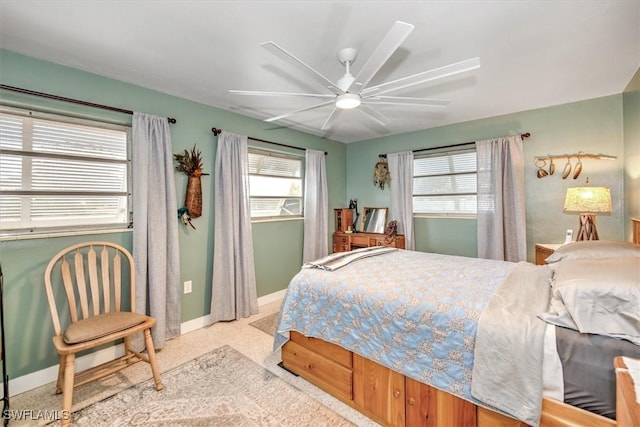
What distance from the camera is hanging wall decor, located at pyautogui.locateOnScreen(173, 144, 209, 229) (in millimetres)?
2908

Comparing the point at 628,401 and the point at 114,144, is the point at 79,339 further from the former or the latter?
the point at 628,401

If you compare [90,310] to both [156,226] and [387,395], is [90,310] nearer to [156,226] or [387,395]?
[156,226]

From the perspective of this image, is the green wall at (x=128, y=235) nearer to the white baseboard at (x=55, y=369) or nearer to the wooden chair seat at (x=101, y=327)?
the white baseboard at (x=55, y=369)

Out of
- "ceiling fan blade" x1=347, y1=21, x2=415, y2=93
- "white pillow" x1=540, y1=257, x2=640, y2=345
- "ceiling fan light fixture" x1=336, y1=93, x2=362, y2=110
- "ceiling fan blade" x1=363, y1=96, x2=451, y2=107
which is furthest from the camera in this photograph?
"ceiling fan blade" x1=363, y1=96, x2=451, y2=107

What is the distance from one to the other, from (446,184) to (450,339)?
3.06 meters

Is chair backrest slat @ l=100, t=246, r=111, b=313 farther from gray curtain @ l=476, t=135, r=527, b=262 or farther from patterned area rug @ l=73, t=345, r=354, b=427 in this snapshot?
gray curtain @ l=476, t=135, r=527, b=262

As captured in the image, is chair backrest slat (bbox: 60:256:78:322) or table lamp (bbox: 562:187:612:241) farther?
table lamp (bbox: 562:187:612:241)

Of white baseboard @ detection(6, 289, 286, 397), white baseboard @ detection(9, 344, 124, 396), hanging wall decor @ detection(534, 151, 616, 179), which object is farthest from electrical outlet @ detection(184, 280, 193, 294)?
hanging wall decor @ detection(534, 151, 616, 179)

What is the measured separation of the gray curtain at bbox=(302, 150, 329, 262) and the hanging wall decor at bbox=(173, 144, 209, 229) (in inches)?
66.2

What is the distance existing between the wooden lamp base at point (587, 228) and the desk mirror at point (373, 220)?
2.33m

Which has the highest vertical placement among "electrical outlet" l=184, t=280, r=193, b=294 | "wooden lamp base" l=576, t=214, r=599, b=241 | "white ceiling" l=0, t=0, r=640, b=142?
"white ceiling" l=0, t=0, r=640, b=142

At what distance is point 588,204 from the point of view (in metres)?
2.66

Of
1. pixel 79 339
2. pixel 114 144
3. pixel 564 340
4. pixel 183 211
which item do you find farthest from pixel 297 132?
pixel 564 340

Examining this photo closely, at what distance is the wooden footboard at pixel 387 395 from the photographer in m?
1.18
